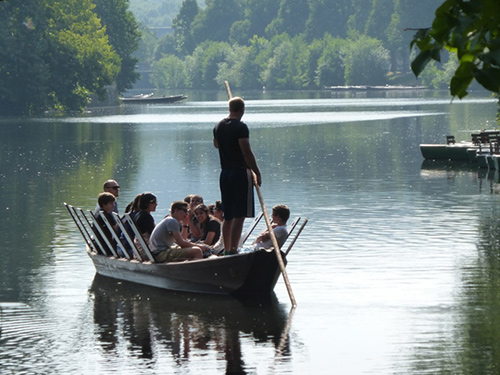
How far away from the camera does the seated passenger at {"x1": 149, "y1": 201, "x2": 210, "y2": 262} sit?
1498 centimetres

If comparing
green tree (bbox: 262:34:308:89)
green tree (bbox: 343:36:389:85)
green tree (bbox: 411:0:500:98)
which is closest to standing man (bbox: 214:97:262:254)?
green tree (bbox: 411:0:500:98)

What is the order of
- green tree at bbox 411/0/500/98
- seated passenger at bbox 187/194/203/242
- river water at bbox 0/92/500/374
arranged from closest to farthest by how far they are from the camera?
green tree at bbox 411/0/500/98 < river water at bbox 0/92/500/374 < seated passenger at bbox 187/194/203/242

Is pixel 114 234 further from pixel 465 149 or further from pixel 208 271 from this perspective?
pixel 465 149

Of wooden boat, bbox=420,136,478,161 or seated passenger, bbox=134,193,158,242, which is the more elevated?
seated passenger, bbox=134,193,158,242

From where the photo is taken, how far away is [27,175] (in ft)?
124

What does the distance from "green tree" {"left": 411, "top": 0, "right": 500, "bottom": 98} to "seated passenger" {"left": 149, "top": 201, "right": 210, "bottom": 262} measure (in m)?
8.90

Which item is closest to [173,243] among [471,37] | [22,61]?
[471,37]

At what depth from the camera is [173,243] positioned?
50.3 feet

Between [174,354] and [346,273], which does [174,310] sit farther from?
[346,273]

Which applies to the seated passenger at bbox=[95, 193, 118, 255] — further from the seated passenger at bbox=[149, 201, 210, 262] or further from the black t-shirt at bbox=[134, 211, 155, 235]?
the seated passenger at bbox=[149, 201, 210, 262]

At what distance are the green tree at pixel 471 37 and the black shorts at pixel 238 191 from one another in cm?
827

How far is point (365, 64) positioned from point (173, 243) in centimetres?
17205

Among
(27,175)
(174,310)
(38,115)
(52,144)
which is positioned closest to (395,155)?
(27,175)

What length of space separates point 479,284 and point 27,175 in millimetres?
24027
